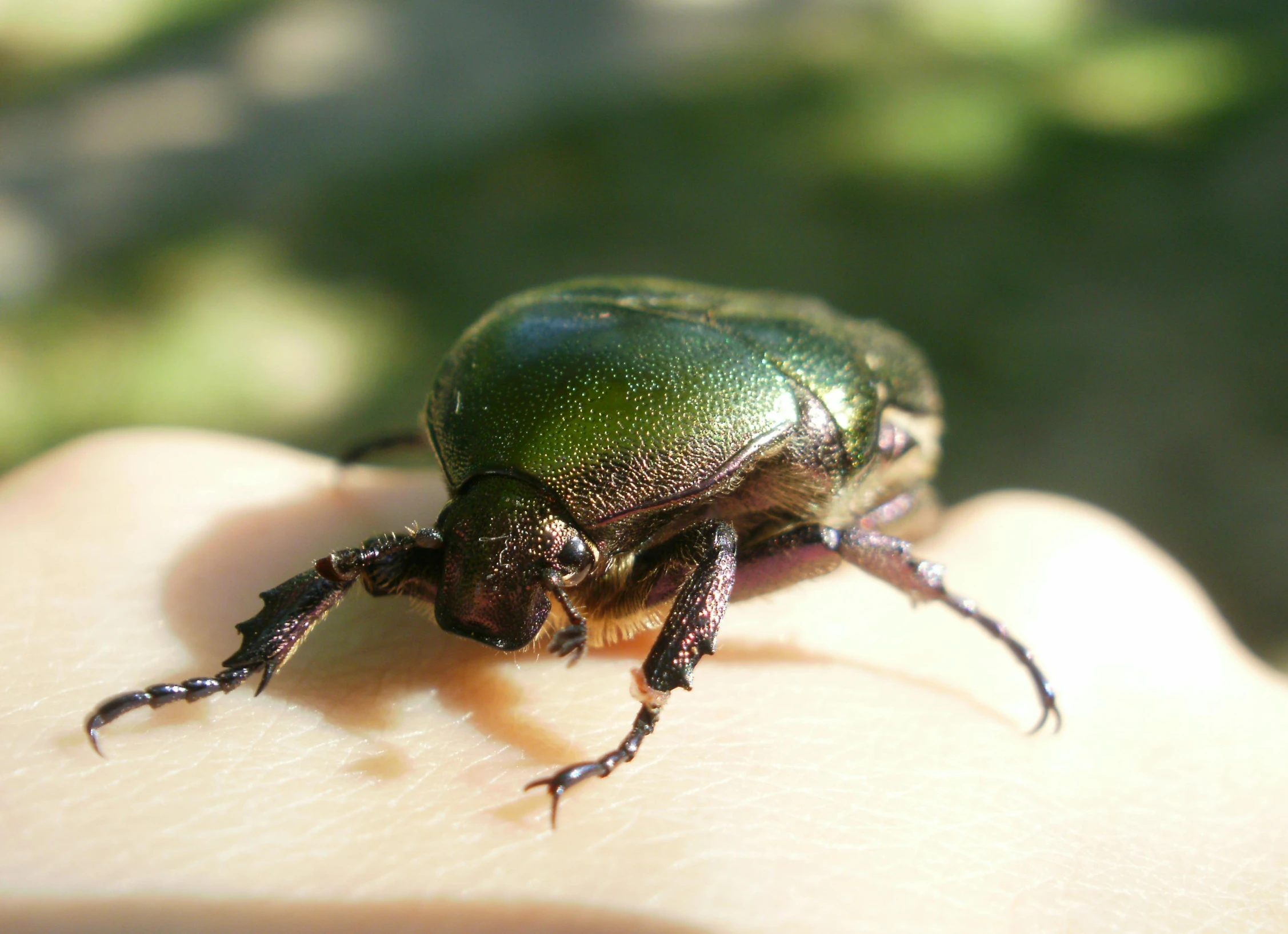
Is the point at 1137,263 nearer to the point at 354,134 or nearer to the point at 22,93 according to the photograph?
the point at 354,134

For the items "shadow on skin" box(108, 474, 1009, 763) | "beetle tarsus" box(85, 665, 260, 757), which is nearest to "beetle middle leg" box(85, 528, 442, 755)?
"beetle tarsus" box(85, 665, 260, 757)

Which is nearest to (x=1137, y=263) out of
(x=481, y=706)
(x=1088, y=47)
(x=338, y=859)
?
(x=1088, y=47)

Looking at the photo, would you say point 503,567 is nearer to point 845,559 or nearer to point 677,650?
point 677,650

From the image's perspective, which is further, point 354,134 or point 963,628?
point 354,134

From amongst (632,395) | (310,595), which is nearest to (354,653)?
(310,595)

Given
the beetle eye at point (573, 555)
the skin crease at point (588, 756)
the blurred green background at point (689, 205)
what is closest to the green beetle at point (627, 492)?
the beetle eye at point (573, 555)
